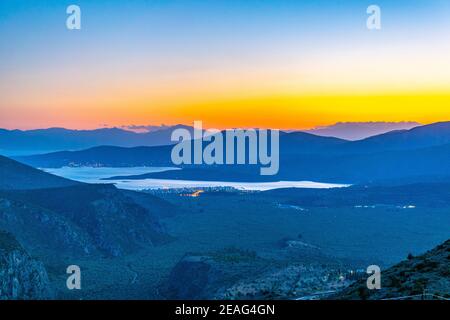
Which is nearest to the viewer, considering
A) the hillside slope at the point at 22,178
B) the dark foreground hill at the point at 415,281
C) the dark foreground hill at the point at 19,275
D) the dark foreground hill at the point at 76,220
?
the dark foreground hill at the point at 415,281

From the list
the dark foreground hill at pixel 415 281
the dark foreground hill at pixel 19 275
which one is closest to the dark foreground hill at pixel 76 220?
the dark foreground hill at pixel 19 275

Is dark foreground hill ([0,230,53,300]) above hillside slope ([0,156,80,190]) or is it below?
below

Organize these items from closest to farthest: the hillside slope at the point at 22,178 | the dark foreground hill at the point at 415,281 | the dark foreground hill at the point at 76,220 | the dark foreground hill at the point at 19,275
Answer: the dark foreground hill at the point at 415,281 → the dark foreground hill at the point at 19,275 → the dark foreground hill at the point at 76,220 → the hillside slope at the point at 22,178

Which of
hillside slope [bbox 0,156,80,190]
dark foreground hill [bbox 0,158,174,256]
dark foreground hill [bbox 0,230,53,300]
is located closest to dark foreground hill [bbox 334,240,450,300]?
dark foreground hill [bbox 0,230,53,300]

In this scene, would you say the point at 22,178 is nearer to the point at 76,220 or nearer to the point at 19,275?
the point at 76,220

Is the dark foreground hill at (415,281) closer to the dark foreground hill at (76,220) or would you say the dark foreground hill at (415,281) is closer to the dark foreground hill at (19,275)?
the dark foreground hill at (19,275)

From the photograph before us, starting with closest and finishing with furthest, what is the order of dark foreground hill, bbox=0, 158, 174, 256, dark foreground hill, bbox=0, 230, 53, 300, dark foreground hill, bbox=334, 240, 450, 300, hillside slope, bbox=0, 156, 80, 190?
dark foreground hill, bbox=334, 240, 450, 300
dark foreground hill, bbox=0, 230, 53, 300
dark foreground hill, bbox=0, 158, 174, 256
hillside slope, bbox=0, 156, 80, 190

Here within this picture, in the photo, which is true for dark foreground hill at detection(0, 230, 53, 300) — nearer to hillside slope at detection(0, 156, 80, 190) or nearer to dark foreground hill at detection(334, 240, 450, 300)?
dark foreground hill at detection(334, 240, 450, 300)

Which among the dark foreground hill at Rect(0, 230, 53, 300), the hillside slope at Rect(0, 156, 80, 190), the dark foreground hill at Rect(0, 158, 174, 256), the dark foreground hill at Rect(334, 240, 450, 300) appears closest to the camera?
the dark foreground hill at Rect(334, 240, 450, 300)
